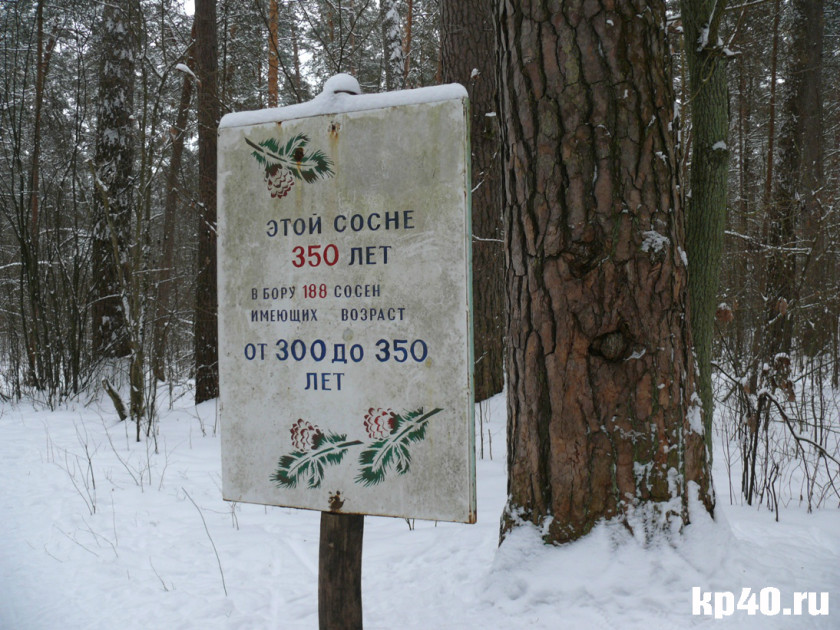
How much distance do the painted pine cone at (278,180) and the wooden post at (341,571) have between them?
0.99 m

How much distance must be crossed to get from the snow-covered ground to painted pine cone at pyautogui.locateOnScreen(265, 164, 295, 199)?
1658 mm

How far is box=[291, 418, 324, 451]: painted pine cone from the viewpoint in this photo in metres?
1.74

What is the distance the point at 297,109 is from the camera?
177 cm

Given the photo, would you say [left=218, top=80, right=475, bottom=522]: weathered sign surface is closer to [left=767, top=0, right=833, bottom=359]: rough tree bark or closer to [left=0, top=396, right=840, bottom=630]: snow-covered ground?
[left=0, top=396, right=840, bottom=630]: snow-covered ground

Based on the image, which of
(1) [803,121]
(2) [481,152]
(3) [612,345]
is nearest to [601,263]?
(3) [612,345]

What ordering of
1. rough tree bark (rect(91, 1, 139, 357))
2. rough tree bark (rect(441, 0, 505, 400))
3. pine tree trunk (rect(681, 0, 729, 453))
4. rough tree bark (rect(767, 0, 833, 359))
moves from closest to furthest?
1. pine tree trunk (rect(681, 0, 729, 453))
2. rough tree bark (rect(441, 0, 505, 400))
3. rough tree bark (rect(767, 0, 833, 359))
4. rough tree bark (rect(91, 1, 139, 357))

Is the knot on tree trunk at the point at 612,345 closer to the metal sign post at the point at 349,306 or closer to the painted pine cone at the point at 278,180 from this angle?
the metal sign post at the point at 349,306

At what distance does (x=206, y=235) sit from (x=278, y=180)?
659 cm

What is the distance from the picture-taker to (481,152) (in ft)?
20.3

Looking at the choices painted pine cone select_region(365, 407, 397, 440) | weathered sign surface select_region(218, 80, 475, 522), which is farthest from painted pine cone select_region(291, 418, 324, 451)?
painted pine cone select_region(365, 407, 397, 440)

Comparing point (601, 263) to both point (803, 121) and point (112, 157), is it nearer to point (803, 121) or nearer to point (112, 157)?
point (112, 157)

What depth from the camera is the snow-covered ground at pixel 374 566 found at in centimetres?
221

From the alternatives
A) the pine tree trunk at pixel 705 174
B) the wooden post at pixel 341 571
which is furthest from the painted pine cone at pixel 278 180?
the pine tree trunk at pixel 705 174

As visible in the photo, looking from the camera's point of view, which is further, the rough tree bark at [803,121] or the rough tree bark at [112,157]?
the rough tree bark at [112,157]
